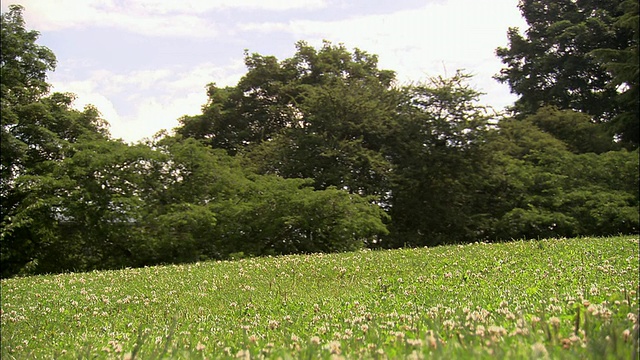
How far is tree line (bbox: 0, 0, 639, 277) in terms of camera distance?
1905 centimetres

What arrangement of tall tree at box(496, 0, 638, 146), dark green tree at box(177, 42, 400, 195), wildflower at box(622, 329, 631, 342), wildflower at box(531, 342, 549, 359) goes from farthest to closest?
dark green tree at box(177, 42, 400, 195) → tall tree at box(496, 0, 638, 146) → wildflower at box(622, 329, 631, 342) → wildflower at box(531, 342, 549, 359)

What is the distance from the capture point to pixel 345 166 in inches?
962

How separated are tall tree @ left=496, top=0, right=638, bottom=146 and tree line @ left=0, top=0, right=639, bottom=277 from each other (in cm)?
9

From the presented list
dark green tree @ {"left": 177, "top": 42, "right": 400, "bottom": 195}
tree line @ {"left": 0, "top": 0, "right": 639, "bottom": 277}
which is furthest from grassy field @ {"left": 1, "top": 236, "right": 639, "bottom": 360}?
dark green tree @ {"left": 177, "top": 42, "right": 400, "bottom": 195}

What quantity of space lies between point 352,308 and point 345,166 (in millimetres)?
18134

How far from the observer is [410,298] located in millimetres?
7008

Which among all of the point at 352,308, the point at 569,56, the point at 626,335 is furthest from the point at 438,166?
the point at 626,335

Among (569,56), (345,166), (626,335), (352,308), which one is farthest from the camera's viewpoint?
(345,166)

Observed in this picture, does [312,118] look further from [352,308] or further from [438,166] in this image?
[352,308]

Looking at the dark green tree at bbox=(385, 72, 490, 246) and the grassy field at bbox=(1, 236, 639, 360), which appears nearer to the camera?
the grassy field at bbox=(1, 236, 639, 360)

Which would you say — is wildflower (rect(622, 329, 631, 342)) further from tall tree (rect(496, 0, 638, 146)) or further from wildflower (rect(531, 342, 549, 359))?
tall tree (rect(496, 0, 638, 146))

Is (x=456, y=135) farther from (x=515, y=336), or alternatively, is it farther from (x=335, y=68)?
(x=515, y=336)

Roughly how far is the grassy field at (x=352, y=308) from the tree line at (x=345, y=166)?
6002 millimetres

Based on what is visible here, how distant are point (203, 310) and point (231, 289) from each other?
2051mm
